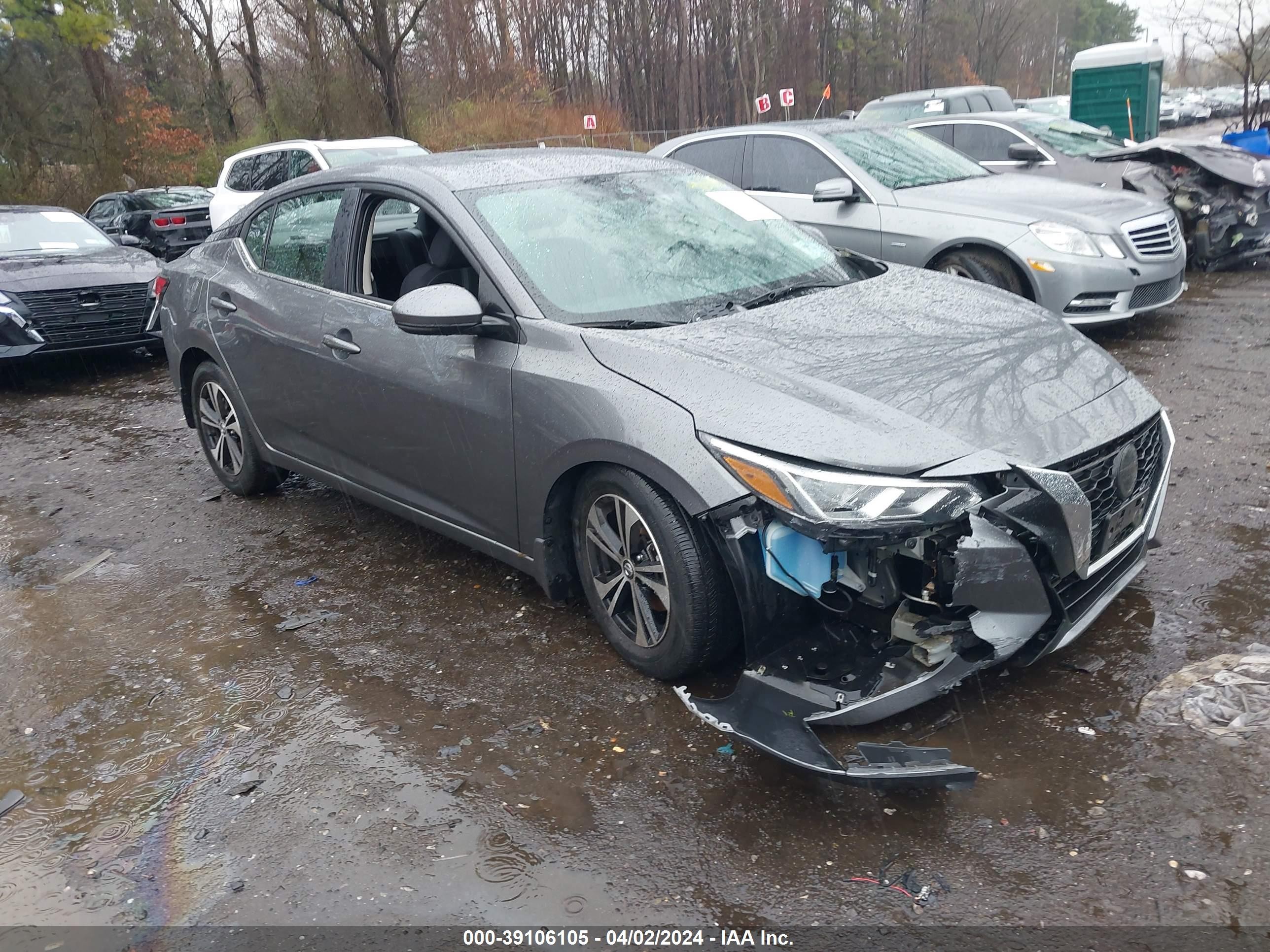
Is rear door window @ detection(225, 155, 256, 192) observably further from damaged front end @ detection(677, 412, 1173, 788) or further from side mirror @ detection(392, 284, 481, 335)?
damaged front end @ detection(677, 412, 1173, 788)

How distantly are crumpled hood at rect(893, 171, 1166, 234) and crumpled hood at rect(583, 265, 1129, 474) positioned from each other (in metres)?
3.89

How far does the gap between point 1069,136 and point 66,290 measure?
32.9 feet

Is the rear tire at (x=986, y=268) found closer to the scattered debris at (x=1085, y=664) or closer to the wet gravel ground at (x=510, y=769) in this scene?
the wet gravel ground at (x=510, y=769)

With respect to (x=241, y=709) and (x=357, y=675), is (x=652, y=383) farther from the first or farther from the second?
(x=241, y=709)

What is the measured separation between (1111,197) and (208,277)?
6.65 m

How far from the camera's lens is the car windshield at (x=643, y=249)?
3.84 metres

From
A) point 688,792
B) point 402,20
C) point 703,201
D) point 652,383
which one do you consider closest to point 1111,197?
point 703,201

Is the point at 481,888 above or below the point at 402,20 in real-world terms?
below

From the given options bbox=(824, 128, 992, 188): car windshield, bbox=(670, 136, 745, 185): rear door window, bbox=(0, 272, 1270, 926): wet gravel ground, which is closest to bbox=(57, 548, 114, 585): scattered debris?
bbox=(0, 272, 1270, 926): wet gravel ground

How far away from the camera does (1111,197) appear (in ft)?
26.8

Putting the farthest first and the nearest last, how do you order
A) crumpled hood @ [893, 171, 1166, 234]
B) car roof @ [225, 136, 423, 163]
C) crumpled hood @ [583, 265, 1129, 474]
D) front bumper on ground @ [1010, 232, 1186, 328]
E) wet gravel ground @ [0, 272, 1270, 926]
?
car roof @ [225, 136, 423, 163] < crumpled hood @ [893, 171, 1166, 234] < front bumper on ground @ [1010, 232, 1186, 328] < crumpled hood @ [583, 265, 1129, 474] < wet gravel ground @ [0, 272, 1270, 926]

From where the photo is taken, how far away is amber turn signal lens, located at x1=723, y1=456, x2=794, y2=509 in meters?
2.92

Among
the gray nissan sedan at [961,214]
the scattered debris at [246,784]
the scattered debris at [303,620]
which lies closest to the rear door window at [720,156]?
the gray nissan sedan at [961,214]

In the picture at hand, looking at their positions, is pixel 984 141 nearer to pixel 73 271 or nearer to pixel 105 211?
pixel 73 271
